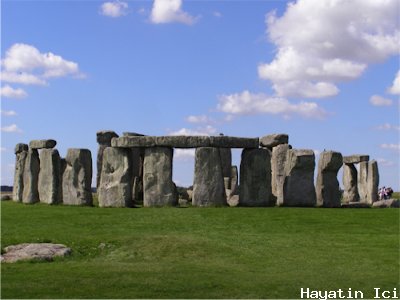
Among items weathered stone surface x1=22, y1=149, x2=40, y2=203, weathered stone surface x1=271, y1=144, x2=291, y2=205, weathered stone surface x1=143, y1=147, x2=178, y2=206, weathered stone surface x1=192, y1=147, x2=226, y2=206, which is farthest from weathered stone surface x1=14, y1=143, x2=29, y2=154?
weathered stone surface x1=271, y1=144, x2=291, y2=205

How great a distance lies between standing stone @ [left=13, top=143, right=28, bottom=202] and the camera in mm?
29172

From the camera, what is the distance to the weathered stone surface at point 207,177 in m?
24.7

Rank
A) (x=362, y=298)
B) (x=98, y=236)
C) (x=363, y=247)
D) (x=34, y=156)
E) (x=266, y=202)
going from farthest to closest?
(x=34, y=156) → (x=266, y=202) → (x=98, y=236) → (x=363, y=247) → (x=362, y=298)

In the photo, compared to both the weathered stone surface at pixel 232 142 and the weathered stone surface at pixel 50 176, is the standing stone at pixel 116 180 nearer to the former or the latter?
the weathered stone surface at pixel 50 176

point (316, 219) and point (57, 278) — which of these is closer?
point (57, 278)

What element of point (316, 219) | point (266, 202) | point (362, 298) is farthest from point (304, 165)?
point (362, 298)

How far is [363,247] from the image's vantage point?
52.3 feet

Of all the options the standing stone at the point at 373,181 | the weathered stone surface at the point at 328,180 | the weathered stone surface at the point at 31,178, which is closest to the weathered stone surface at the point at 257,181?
the weathered stone surface at the point at 328,180

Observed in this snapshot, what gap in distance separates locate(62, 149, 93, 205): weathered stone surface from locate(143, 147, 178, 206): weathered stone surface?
7.93ft

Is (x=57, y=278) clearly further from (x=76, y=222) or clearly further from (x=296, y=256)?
(x=76, y=222)

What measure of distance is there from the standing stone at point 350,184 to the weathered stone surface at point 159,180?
12.3m

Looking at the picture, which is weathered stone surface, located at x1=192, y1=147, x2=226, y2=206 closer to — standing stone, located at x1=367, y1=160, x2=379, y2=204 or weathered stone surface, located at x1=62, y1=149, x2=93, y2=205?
weathered stone surface, located at x1=62, y1=149, x2=93, y2=205

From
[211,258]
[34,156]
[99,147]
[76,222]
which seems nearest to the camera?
[211,258]

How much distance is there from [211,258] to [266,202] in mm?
11189
